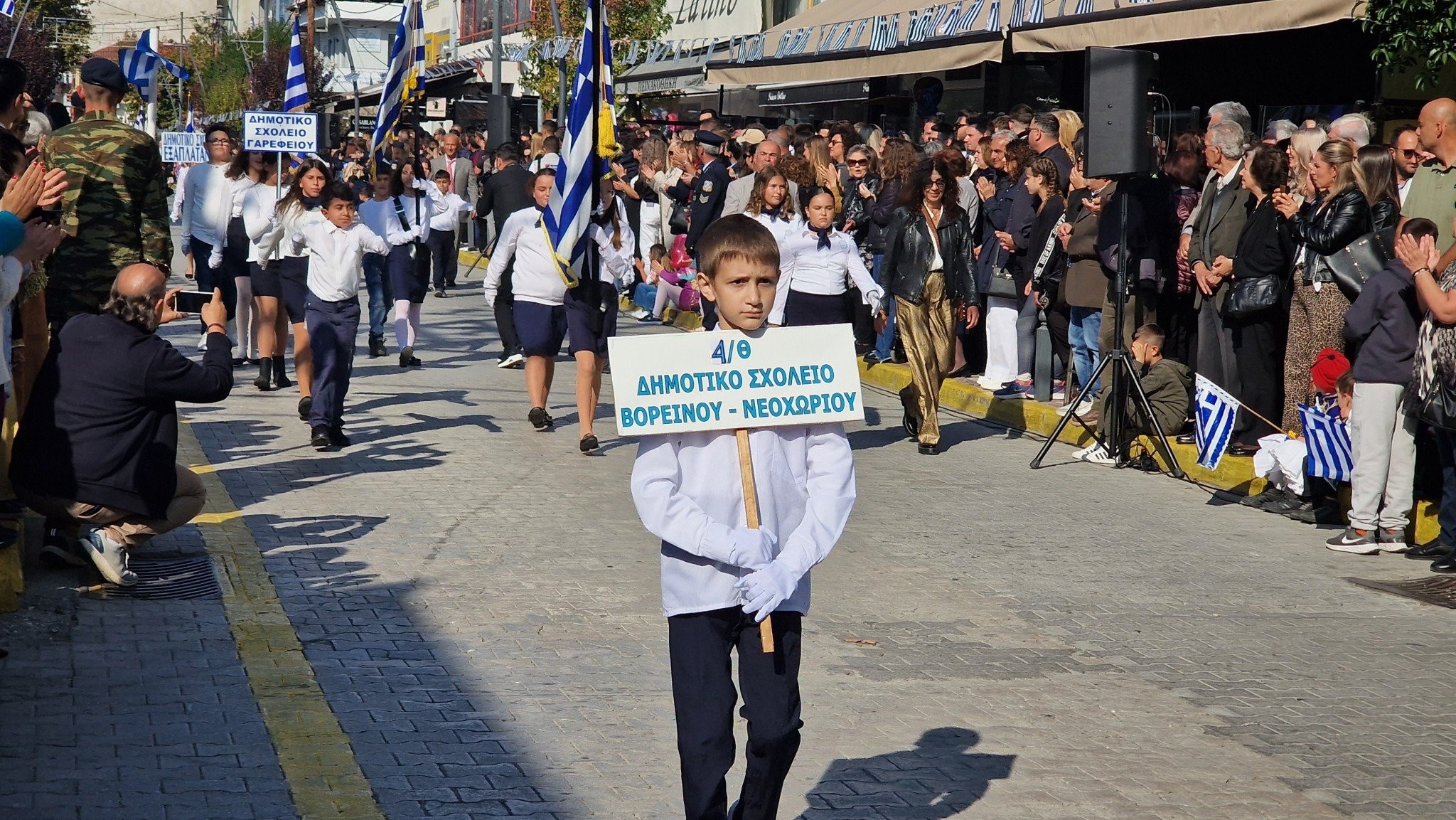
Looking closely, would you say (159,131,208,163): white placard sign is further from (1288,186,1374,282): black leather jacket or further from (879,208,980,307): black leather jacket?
(1288,186,1374,282): black leather jacket

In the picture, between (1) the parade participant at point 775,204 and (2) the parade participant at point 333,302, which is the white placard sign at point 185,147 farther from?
(1) the parade participant at point 775,204

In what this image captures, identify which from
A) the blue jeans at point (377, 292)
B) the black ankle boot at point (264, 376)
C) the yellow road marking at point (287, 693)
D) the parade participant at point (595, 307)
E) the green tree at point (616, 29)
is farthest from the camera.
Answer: the green tree at point (616, 29)

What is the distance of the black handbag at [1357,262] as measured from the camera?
9555 millimetres

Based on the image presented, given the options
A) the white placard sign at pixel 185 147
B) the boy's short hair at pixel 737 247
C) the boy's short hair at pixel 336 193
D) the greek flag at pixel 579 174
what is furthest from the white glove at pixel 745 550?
the white placard sign at pixel 185 147

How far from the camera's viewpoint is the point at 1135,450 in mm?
11562

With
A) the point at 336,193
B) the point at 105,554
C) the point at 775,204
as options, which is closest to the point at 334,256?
the point at 336,193

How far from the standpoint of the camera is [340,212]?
469 inches

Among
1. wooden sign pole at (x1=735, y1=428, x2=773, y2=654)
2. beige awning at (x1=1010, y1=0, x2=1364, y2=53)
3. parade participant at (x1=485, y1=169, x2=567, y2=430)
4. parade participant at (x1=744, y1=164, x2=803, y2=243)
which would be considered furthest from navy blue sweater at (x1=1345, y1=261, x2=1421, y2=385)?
wooden sign pole at (x1=735, y1=428, x2=773, y2=654)

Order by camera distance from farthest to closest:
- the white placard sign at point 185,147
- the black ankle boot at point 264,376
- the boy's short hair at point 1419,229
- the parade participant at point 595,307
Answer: the white placard sign at point 185,147, the black ankle boot at point 264,376, the parade participant at point 595,307, the boy's short hair at point 1419,229

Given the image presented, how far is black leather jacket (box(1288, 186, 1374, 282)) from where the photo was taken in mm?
9594

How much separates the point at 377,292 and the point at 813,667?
11269mm

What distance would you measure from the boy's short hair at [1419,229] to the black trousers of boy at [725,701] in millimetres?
5628

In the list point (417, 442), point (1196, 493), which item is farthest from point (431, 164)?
point (1196, 493)

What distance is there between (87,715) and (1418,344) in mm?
6482
